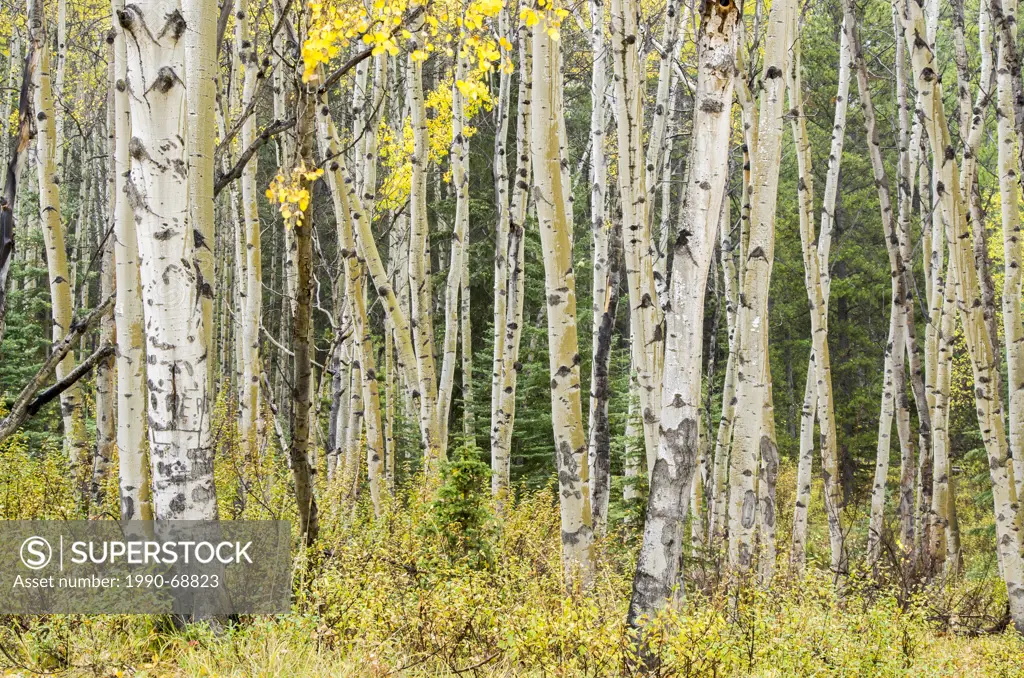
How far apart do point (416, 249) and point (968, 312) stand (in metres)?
4.99

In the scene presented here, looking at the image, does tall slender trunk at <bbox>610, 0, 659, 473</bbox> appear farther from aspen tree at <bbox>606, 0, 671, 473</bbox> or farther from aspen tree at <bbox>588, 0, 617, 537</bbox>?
aspen tree at <bbox>588, 0, 617, 537</bbox>

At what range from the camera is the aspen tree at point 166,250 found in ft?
10.4

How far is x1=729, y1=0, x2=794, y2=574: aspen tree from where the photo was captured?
4.73 meters

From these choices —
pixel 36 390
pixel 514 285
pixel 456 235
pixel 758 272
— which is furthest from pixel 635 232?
pixel 36 390

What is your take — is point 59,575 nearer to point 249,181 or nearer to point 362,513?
point 362,513

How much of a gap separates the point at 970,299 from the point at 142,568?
6157 millimetres

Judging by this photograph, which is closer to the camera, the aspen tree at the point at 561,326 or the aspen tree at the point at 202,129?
the aspen tree at the point at 202,129

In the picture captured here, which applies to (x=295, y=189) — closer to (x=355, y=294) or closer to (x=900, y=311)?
(x=355, y=294)

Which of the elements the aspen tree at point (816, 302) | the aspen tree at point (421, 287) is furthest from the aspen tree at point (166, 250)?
the aspen tree at point (816, 302)

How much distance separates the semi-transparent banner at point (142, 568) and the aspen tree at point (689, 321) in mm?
2064

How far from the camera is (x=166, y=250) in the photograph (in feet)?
10.4

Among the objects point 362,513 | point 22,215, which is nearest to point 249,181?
point 362,513

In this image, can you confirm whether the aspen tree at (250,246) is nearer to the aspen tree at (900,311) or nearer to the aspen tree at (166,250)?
the aspen tree at (166,250)

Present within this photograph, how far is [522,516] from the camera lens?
7.77 m
